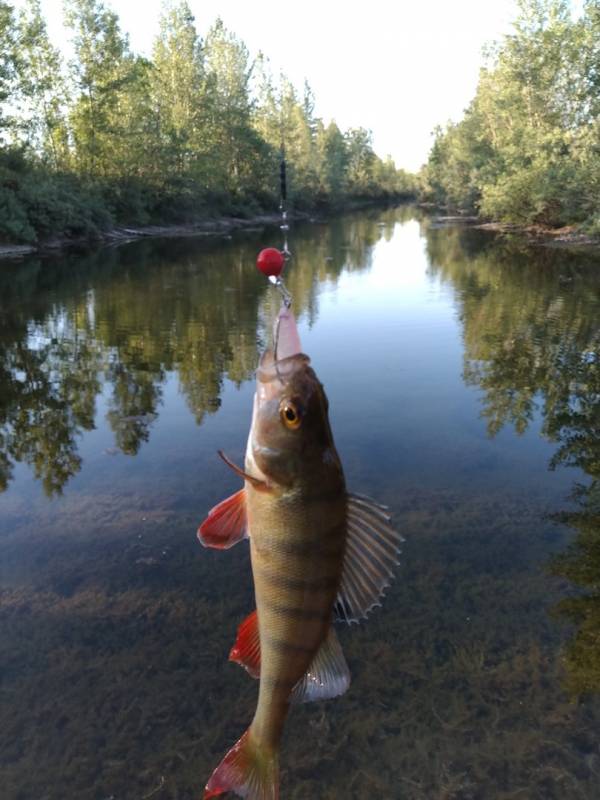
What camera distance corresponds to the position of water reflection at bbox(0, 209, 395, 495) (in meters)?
10.6

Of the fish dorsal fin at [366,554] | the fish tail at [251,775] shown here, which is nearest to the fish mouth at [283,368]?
the fish dorsal fin at [366,554]

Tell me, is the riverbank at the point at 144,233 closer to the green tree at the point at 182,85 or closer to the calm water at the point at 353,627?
the green tree at the point at 182,85

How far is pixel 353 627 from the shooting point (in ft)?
19.0

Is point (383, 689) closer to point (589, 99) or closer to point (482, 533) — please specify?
point (482, 533)

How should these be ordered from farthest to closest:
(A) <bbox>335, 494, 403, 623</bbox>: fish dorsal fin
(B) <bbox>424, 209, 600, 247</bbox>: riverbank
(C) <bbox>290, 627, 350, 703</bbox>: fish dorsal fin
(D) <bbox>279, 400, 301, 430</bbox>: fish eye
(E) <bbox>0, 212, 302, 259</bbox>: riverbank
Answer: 1. (B) <bbox>424, 209, 600, 247</bbox>: riverbank
2. (E) <bbox>0, 212, 302, 259</bbox>: riverbank
3. (C) <bbox>290, 627, 350, 703</bbox>: fish dorsal fin
4. (A) <bbox>335, 494, 403, 623</bbox>: fish dorsal fin
5. (D) <bbox>279, 400, 301, 430</bbox>: fish eye

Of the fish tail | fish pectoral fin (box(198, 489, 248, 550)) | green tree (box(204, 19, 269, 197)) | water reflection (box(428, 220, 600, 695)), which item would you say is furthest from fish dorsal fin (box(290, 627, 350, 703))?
green tree (box(204, 19, 269, 197))

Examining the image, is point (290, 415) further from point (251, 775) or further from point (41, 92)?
point (41, 92)

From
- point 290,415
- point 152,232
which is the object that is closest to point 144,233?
point 152,232

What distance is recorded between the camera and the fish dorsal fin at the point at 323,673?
95.0 inches

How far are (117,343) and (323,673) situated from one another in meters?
15.0

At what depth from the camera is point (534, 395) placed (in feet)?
40.0

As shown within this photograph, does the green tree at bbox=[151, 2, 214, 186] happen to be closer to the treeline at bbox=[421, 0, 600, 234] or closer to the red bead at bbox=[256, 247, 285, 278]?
the treeline at bbox=[421, 0, 600, 234]

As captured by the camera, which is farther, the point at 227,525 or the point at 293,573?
the point at 227,525

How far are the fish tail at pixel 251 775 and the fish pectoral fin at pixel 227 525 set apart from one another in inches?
33.8
